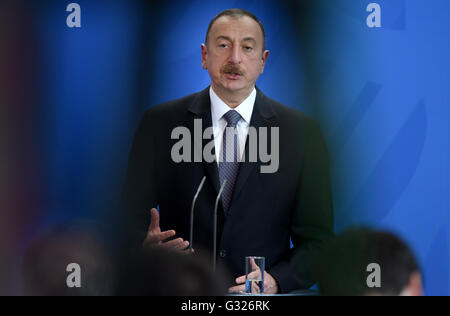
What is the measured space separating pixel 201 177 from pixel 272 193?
43 cm

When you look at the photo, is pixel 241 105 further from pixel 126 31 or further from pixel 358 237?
pixel 358 237

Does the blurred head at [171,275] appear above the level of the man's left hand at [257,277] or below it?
above

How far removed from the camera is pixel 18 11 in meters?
3.92

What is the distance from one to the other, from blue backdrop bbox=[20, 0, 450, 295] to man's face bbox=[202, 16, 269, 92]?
0.21m

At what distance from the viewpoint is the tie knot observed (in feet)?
11.9

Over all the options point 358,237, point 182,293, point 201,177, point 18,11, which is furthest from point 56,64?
point 182,293

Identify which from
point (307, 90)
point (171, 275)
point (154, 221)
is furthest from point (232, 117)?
point (171, 275)

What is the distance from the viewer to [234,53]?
3604 millimetres

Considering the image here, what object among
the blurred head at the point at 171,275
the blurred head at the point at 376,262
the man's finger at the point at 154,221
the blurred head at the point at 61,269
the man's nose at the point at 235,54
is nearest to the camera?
the blurred head at the point at 171,275

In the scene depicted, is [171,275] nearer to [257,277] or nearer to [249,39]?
[257,277]

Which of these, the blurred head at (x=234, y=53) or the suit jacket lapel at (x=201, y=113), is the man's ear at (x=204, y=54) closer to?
the blurred head at (x=234, y=53)

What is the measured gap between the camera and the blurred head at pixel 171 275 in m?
1.47

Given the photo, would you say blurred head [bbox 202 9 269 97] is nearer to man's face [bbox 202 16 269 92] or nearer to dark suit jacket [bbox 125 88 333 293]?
man's face [bbox 202 16 269 92]

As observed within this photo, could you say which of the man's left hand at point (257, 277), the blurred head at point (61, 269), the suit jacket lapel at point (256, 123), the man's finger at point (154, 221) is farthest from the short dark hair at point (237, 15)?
the blurred head at point (61, 269)
